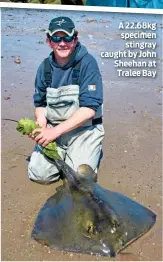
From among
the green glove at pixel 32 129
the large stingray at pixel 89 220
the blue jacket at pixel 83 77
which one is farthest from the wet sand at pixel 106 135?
the blue jacket at pixel 83 77

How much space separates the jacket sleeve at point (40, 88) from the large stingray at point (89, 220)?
991mm

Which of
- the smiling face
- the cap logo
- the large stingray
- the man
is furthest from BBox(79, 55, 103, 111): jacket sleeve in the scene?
the large stingray

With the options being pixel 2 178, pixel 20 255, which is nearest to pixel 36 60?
pixel 2 178

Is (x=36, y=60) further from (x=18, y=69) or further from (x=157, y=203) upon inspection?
(x=157, y=203)

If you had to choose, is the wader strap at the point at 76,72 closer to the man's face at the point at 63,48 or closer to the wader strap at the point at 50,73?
the wader strap at the point at 50,73

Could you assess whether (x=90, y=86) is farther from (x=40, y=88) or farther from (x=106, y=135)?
(x=106, y=135)

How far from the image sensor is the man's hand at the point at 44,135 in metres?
4.09

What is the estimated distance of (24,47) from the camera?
231 inches

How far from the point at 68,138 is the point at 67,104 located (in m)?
0.38

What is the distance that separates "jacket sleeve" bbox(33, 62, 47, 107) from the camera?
439 cm

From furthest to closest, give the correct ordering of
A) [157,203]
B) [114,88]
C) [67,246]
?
[114,88] → [157,203] → [67,246]

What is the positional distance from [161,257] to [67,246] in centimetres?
80

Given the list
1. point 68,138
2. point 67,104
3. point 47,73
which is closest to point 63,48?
point 47,73

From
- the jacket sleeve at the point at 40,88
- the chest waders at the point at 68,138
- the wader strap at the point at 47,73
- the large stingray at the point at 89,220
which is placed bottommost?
the large stingray at the point at 89,220
